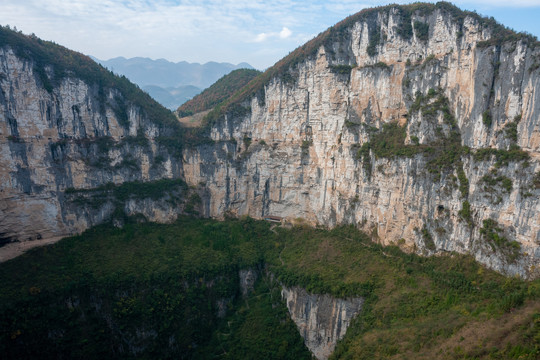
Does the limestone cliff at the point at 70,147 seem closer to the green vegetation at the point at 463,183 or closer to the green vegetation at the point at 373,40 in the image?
the green vegetation at the point at 373,40

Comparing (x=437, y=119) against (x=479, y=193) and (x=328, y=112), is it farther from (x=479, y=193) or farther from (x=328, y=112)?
(x=328, y=112)

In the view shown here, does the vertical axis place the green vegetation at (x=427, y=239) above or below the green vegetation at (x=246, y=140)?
below

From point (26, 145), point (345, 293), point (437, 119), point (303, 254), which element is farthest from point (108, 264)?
point (437, 119)

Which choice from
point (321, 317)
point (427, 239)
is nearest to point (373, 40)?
point (427, 239)

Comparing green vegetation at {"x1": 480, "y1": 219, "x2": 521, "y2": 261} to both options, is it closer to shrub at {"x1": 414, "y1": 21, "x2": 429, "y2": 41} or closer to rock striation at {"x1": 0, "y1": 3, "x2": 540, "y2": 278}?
rock striation at {"x1": 0, "y1": 3, "x2": 540, "y2": 278}

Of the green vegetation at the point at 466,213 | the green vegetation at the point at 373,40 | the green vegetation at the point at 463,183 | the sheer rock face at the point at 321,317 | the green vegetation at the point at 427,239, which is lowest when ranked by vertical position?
the sheer rock face at the point at 321,317

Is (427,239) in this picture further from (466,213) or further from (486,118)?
(486,118)

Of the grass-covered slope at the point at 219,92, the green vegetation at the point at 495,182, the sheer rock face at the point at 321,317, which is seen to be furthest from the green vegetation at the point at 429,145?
the grass-covered slope at the point at 219,92

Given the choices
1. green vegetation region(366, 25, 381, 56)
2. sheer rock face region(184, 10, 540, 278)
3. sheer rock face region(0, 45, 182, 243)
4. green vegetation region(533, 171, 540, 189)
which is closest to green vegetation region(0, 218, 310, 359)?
sheer rock face region(0, 45, 182, 243)
